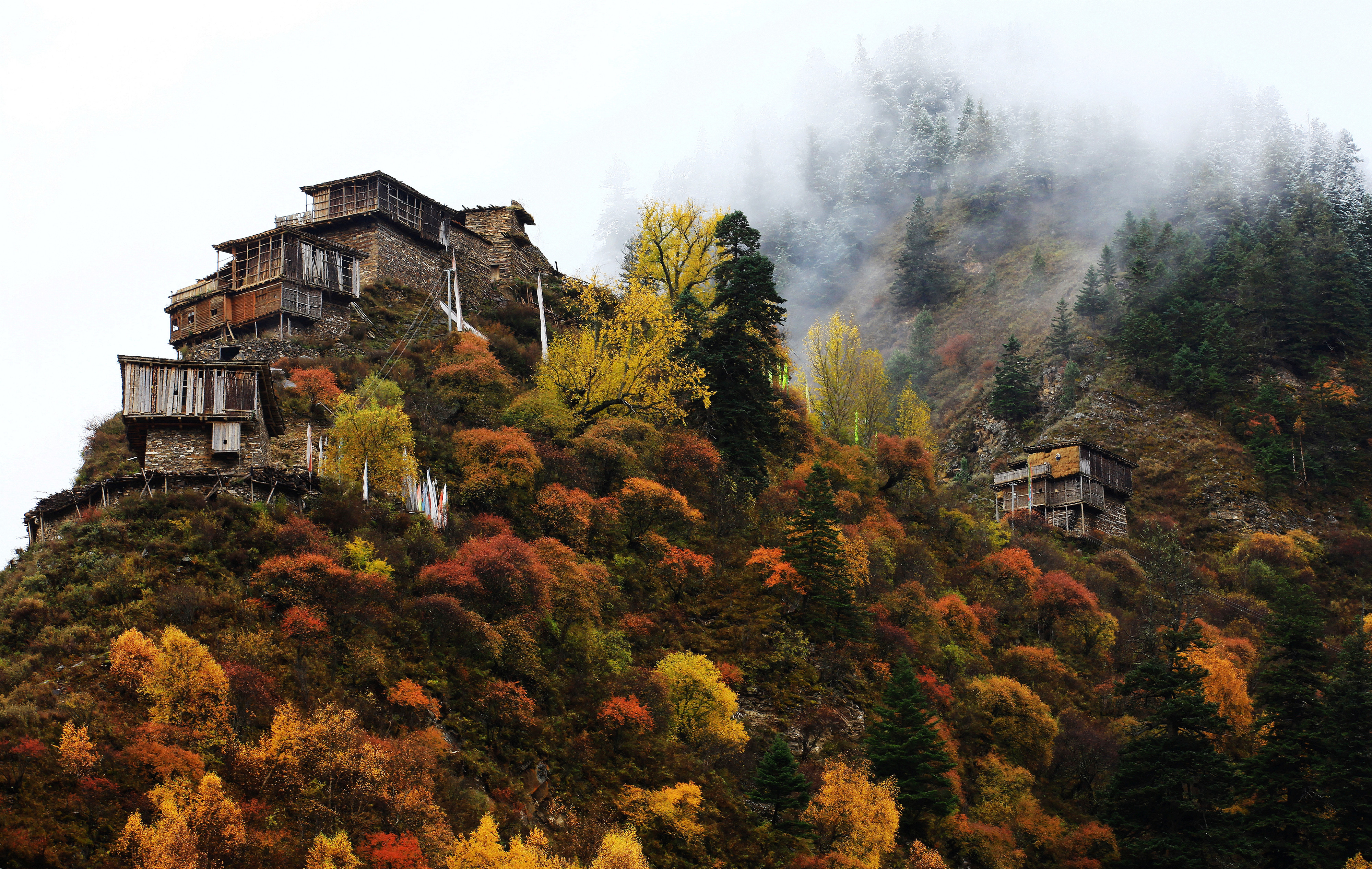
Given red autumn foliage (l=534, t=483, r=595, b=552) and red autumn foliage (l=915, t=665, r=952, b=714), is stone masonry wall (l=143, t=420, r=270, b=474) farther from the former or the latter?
red autumn foliage (l=915, t=665, r=952, b=714)

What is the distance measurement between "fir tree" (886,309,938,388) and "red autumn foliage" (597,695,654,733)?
80189mm

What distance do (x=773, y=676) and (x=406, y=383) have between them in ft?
66.4

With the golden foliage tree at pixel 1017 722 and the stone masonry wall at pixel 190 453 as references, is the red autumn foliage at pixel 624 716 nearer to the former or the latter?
the stone masonry wall at pixel 190 453

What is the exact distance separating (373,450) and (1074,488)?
51392 mm

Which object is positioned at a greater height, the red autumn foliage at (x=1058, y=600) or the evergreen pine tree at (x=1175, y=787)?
the red autumn foliage at (x=1058, y=600)

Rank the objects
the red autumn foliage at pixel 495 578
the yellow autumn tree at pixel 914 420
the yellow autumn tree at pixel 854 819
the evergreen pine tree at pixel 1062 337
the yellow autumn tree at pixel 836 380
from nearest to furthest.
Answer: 1. the yellow autumn tree at pixel 854 819
2. the red autumn foliage at pixel 495 578
3. the yellow autumn tree at pixel 836 380
4. the yellow autumn tree at pixel 914 420
5. the evergreen pine tree at pixel 1062 337

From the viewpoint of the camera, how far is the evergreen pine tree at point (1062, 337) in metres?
96.3

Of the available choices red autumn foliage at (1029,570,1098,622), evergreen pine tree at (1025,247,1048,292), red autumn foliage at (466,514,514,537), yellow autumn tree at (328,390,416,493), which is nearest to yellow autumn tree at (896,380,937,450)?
red autumn foliage at (1029,570,1098,622)

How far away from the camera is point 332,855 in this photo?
21.9m

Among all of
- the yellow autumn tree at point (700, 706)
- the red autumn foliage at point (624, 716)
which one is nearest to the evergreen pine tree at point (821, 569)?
the yellow autumn tree at point (700, 706)

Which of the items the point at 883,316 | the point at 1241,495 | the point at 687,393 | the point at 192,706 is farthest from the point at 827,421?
the point at 883,316

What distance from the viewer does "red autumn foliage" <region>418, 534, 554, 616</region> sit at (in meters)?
32.6

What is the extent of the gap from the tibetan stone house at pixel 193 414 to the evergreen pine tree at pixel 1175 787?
109 ft

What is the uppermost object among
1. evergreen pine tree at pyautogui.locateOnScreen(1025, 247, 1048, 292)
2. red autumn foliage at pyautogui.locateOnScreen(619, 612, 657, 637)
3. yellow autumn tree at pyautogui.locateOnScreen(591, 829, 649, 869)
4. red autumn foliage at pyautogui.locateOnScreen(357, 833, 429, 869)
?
evergreen pine tree at pyautogui.locateOnScreen(1025, 247, 1048, 292)
